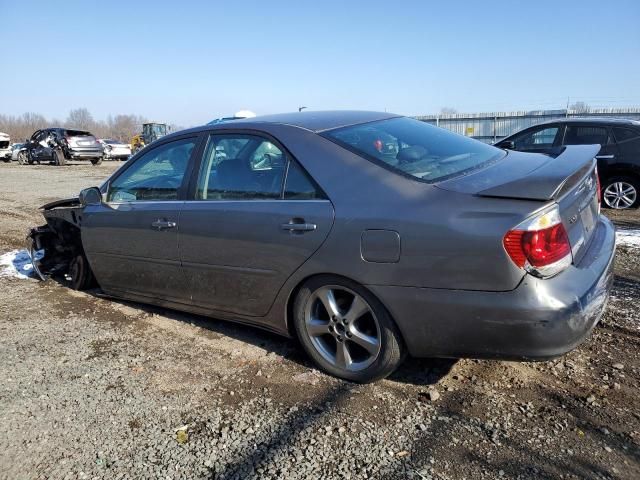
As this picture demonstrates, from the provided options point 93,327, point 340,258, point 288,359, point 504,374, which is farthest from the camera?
point 93,327

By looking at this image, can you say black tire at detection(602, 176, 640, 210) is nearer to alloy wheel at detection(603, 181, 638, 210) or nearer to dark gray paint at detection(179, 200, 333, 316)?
alloy wheel at detection(603, 181, 638, 210)

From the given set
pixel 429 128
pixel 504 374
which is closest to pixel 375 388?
pixel 504 374

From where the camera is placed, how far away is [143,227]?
388 centimetres

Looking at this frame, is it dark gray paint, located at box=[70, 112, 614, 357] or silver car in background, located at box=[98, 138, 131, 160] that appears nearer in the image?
dark gray paint, located at box=[70, 112, 614, 357]

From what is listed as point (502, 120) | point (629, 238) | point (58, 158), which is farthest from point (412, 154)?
point (58, 158)

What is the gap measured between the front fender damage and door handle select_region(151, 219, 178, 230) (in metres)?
1.58

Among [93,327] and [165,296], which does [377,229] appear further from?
[93,327]

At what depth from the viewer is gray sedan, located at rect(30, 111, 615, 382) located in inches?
96.6

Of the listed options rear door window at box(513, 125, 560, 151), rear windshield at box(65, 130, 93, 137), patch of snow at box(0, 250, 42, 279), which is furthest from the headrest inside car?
rear windshield at box(65, 130, 93, 137)

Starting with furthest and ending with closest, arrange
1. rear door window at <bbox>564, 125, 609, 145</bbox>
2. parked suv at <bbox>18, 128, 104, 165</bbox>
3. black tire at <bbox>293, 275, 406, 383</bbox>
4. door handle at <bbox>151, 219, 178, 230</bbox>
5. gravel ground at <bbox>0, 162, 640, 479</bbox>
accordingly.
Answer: parked suv at <bbox>18, 128, 104, 165</bbox> < rear door window at <bbox>564, 125, 609, 145</bbox> < door handle at <bbox>151, 219, 178, 230</bbox> < black tire at <bbox>293, 275, 406, 383</bbox> < gravel ground at <bbox>0, 162, 640, 479</bbox>

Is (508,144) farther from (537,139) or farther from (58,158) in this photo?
(58,158)

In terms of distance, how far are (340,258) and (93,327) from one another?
2362 millimetres

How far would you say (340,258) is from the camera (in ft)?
9.27

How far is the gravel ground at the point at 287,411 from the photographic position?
2342 mm
